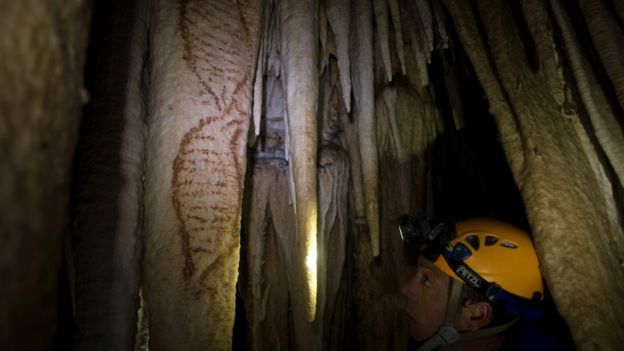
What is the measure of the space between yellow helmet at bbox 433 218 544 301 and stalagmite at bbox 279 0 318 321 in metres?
0.87

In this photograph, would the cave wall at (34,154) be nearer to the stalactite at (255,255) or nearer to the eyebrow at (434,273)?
the eyebrow at (434,273)

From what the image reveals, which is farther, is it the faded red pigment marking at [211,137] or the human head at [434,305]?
the human head at [434,305]

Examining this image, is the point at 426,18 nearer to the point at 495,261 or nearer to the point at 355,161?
the point at 355,161

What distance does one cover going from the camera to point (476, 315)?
2100mm

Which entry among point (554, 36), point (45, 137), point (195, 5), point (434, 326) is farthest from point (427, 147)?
point (45, 137)

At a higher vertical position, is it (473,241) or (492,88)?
(492,88)

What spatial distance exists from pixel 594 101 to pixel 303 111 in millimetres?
1477

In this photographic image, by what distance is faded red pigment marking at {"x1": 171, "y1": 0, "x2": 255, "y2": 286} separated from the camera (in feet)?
3.83

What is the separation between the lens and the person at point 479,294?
2057 mm

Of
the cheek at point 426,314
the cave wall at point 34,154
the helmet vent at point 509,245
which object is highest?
the cave wall at point 34,154

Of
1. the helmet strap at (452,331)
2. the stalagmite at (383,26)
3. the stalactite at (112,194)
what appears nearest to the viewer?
the stalactite at (112,194)

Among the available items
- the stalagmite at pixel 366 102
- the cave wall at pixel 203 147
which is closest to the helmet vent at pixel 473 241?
the cave wall at pixel 203 147

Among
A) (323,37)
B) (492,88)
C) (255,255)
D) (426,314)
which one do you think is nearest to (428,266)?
(426,314)

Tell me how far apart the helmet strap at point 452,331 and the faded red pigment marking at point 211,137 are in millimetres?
1498
